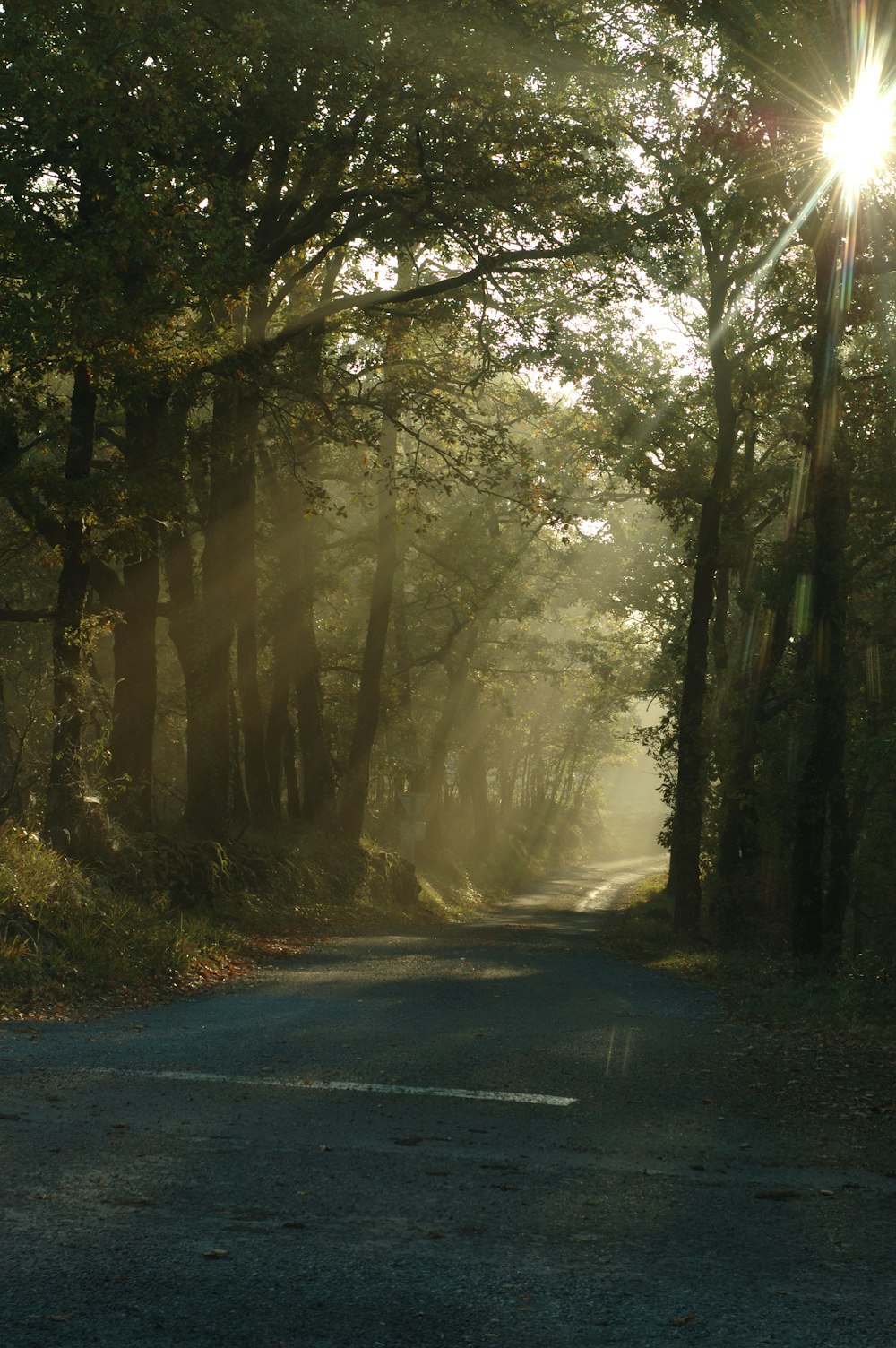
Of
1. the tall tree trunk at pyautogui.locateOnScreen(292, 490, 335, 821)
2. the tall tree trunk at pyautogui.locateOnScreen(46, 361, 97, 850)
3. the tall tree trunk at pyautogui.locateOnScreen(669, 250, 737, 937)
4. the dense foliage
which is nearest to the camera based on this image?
the dense foliage

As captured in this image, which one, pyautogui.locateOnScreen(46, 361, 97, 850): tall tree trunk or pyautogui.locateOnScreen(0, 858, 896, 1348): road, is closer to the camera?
pyautogui.locateOnScreen(0, 858, 896, 1348): road

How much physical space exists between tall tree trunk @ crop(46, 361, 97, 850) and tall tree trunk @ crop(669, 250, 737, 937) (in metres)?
12.5

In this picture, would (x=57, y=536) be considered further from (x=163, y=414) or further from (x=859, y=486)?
(x=859, y=486)

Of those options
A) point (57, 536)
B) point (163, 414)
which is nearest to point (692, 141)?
point (163, 414)

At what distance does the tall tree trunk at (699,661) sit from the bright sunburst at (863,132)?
8.20m

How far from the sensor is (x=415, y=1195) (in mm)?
5703

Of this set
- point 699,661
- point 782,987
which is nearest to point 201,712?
point 699,661

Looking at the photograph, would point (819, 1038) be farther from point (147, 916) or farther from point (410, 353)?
point (410, 353)

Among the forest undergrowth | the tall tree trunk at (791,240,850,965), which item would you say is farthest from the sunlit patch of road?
the forest undergrowth

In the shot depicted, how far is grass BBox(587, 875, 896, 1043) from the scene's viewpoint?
477 inches

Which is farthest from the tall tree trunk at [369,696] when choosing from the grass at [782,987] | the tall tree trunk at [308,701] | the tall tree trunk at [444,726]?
the tall tree trunk at [444,726]

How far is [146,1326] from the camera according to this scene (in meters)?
4.10

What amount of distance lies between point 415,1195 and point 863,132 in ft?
50.4

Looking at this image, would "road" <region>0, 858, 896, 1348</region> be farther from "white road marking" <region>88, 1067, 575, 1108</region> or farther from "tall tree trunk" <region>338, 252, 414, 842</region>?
"tall tree trunk" <region>338, 252, 414, 842</region>
